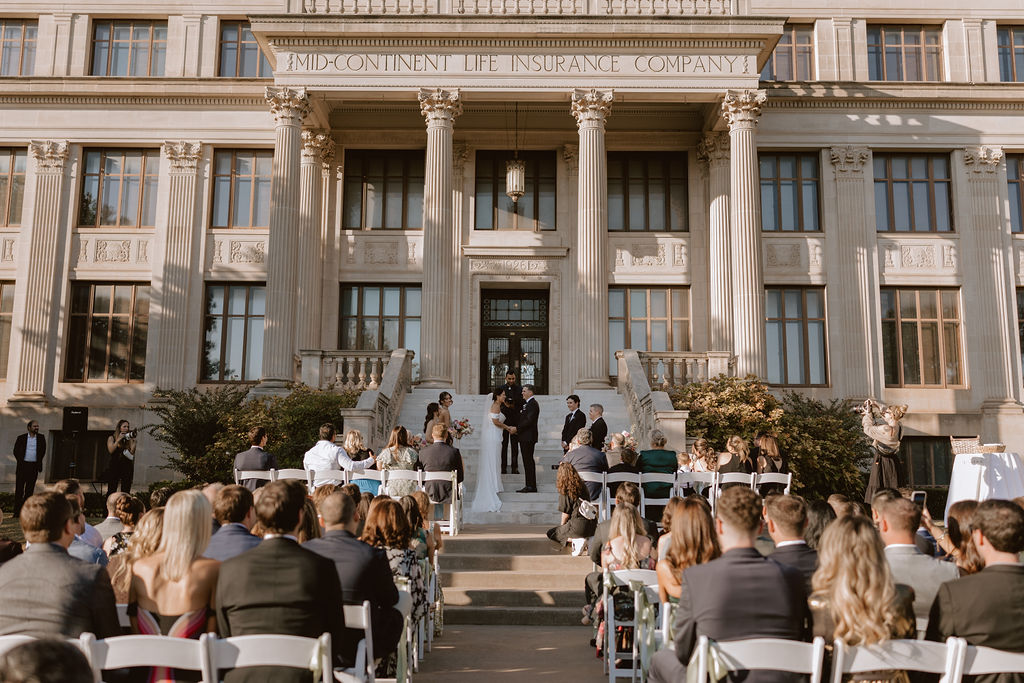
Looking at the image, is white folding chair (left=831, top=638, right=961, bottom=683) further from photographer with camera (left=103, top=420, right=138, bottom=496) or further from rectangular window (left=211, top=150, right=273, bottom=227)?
rectangular window (left=211, top=150, right=273, bottom=227)

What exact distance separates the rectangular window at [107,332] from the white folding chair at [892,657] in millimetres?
25185

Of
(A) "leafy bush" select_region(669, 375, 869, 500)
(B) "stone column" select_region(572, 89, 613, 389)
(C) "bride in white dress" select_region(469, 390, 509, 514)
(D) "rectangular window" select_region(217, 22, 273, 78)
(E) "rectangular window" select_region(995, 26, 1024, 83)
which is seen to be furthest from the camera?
(D) "rectangular window" select_region(217, 22, 273, 78)

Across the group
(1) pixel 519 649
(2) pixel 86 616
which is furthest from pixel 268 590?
(1) pixel 519 649

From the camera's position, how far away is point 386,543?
689 cm

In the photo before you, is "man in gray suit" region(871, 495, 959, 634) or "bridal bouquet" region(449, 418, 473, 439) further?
"bridal bouquet" region(449, 418, 473, 439)

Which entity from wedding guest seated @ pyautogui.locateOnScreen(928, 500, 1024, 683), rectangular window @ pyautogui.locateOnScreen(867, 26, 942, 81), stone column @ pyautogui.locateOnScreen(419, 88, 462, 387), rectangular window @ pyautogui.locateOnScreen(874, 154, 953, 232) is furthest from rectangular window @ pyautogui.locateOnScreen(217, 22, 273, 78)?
wedding guest seated @ pyautogui.locateOnScreen(928, 500, 1024, 683)

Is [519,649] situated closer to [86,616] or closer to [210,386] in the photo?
[86,616]

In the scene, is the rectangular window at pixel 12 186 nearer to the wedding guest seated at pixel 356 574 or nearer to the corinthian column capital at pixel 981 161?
the wedding guest seated at pixel 356 574

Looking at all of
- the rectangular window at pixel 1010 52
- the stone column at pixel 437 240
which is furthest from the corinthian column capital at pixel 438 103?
the rectangular window at pixel 1010 52

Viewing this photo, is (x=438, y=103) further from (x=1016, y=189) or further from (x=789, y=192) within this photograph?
(x=1016, y=189)

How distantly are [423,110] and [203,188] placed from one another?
774cm

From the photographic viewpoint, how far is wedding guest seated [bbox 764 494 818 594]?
5477 millimetres

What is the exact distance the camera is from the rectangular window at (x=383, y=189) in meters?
27.1

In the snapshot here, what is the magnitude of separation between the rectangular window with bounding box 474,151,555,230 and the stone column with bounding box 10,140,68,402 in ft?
41.6
